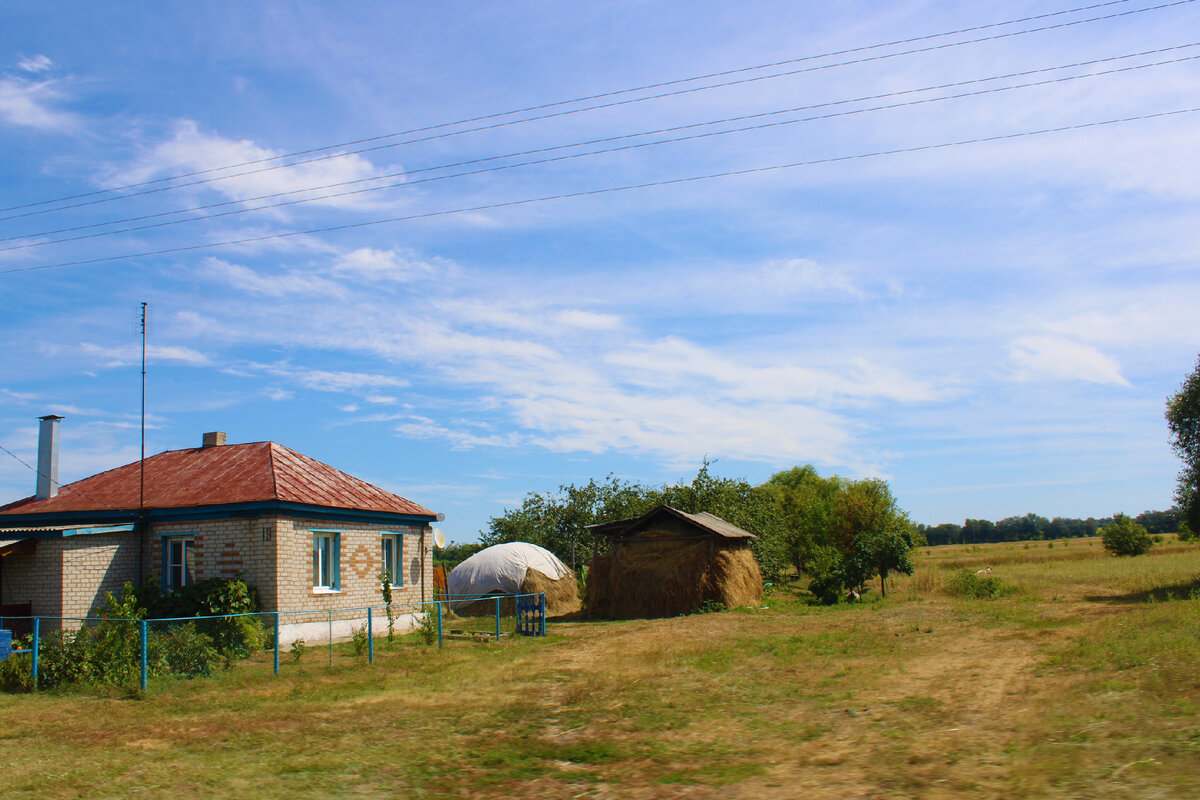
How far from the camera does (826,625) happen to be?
866 inches

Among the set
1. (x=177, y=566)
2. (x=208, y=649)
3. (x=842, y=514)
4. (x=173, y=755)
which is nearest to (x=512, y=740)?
(x=173, y=755)

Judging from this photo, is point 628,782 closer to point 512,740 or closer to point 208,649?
point 512,740

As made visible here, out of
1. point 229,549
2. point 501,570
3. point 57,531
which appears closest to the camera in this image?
point 57,531

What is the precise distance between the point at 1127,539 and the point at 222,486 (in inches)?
2334

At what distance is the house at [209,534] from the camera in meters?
18.9

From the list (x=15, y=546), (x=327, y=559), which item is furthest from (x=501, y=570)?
(x=15, y=546)

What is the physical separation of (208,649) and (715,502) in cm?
2722

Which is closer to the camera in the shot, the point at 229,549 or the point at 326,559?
the point at 229,549

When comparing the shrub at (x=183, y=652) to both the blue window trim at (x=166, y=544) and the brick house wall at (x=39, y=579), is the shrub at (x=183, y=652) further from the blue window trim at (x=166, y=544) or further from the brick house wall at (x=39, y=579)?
the brick house wall at (x=39, y=579)

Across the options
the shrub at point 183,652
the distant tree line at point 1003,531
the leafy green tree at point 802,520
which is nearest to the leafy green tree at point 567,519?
the leafy green tree at point 802,520

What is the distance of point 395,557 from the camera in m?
23.8

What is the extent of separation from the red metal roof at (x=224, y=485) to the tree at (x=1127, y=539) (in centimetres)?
5321

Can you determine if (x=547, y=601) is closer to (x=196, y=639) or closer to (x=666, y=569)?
(x=666, y=569)

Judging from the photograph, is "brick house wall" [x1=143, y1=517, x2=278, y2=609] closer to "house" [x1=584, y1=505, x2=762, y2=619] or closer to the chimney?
the chimney
